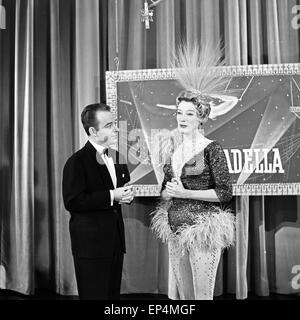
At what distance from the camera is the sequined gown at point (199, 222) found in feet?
4.96

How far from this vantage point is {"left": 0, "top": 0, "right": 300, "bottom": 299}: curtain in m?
1.61

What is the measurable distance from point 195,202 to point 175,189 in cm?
9

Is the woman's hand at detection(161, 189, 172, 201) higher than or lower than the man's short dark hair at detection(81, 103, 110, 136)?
lower

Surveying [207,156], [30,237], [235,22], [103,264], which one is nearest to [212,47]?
[235,22]

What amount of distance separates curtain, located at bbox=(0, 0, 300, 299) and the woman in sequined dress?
9 cm

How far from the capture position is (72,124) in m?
→ 1.61

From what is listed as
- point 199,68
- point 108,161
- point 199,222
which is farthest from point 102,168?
point 199,68

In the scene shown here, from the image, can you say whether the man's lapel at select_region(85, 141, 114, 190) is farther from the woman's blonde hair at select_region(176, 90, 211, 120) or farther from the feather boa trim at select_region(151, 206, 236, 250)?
the woman's blonde hair at select_region(176, 90, 211, 120)

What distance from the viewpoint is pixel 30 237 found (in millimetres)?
1614

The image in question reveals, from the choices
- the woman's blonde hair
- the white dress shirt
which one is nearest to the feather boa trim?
the white dress shirt

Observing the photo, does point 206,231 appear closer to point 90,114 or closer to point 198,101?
point 198,101

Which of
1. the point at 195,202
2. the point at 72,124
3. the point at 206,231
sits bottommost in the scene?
the point at 206,231

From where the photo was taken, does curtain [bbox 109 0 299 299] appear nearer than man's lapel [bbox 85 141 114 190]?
No
